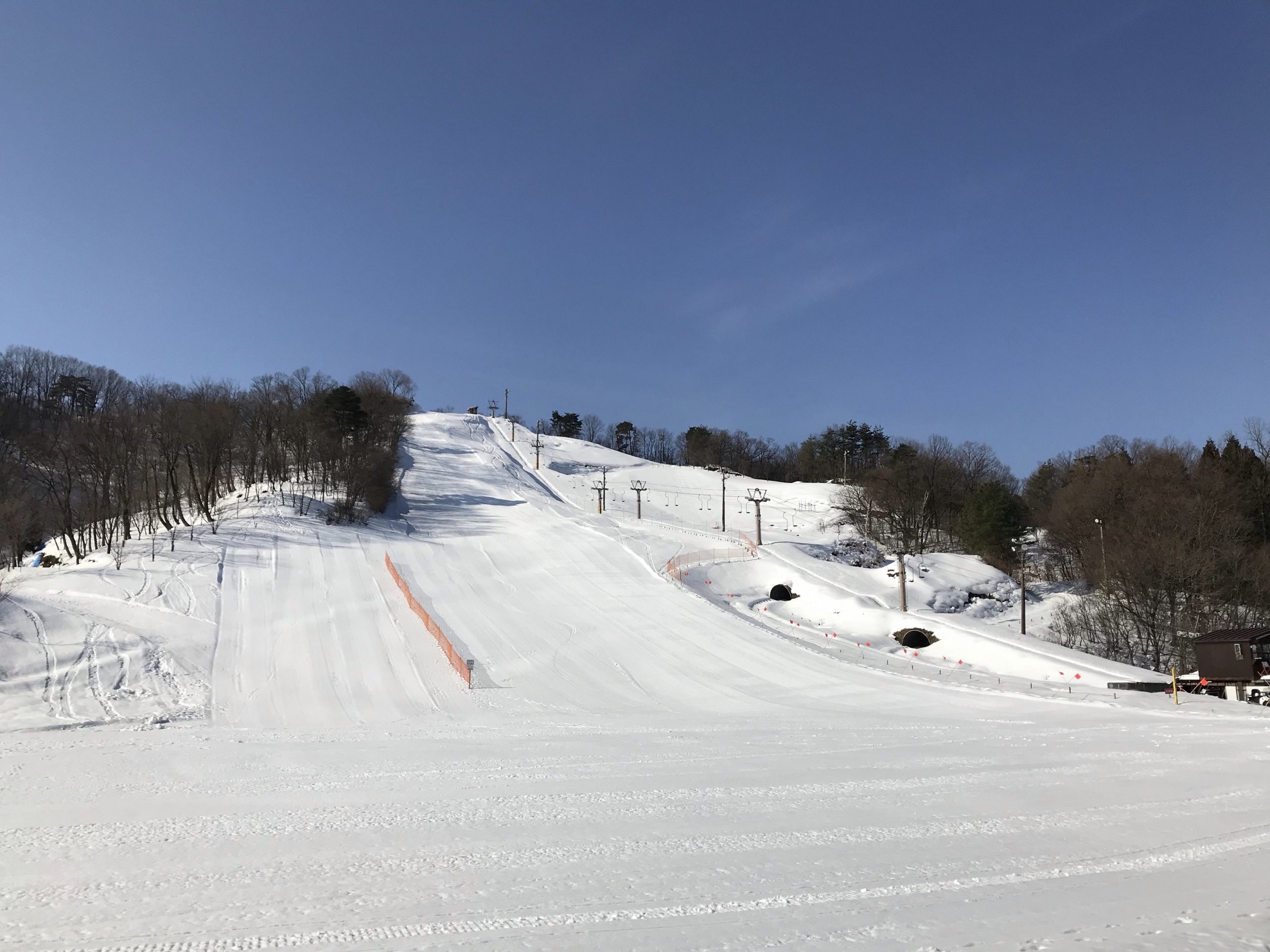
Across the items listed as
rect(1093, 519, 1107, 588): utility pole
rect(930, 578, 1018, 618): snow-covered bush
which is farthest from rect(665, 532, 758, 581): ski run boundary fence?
rect(1093, 519, 1107, 588): utility pole

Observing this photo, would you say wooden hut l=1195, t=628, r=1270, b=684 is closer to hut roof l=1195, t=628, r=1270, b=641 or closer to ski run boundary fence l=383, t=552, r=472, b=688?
hut roof l=1195, t=628, r=1270, b=641

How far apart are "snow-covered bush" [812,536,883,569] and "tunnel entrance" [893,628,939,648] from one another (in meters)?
18.1

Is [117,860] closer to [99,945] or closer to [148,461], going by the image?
[99,945]

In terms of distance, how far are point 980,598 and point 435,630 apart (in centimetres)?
3432

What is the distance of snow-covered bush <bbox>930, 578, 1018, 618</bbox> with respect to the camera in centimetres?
4516

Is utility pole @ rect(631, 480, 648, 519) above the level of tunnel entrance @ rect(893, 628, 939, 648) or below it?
above

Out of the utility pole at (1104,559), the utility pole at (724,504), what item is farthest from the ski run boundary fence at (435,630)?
the utility pole at (1104,559)

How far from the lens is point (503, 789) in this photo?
12062 mm

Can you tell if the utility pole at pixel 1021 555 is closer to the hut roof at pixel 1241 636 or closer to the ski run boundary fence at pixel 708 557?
the ski run boundary fence at pixel 708 557

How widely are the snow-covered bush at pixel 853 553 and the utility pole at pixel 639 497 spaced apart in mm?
15210

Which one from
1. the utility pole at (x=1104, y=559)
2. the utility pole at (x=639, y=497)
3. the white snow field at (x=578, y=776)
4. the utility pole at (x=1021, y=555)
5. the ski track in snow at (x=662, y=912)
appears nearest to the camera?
the ski track in snow at (x=662, y=912)

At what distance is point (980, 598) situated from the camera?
48.1m

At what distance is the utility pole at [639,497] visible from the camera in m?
65.5

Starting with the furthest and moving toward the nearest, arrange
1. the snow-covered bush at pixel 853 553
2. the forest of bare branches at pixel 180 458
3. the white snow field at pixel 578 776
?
the snow-covered bush at pixel 853 553 < the forest of bare branches at pixel 180 458 < the white snow field at pixel 578 776
